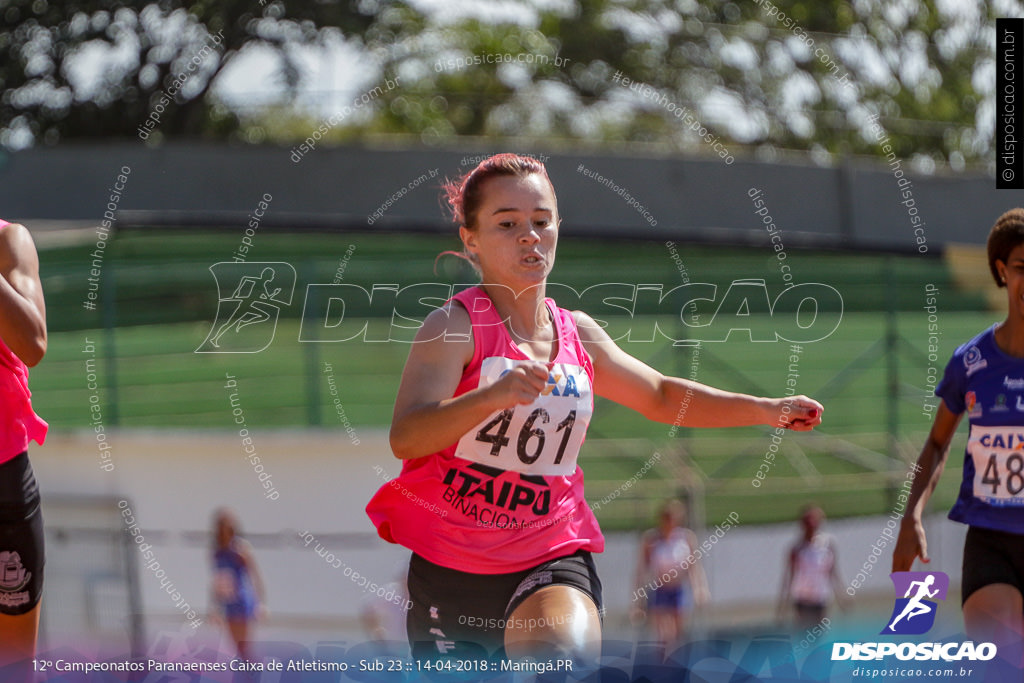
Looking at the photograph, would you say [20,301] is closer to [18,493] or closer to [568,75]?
[18,493]

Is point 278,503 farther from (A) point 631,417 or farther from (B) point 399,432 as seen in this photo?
(B) point 399,432

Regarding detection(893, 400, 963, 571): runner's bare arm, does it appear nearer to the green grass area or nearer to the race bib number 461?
the race bib number 461

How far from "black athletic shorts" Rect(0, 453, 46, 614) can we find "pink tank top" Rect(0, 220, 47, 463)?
36 millimetres

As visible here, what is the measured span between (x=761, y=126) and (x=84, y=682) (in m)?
11.6

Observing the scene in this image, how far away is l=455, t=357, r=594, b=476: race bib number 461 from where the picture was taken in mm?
2854

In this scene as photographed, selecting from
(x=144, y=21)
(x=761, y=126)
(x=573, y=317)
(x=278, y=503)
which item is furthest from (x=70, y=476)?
(x=761, y=126)

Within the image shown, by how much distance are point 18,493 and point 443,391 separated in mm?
1230

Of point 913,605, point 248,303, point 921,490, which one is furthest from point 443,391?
point 248,303

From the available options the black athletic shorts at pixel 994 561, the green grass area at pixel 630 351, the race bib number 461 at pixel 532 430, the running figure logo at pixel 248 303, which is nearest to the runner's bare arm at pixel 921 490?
the black athletic shorts at pixel 994 561

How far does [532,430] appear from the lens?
2.86 meters

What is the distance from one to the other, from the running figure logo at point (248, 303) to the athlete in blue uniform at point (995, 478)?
743 cm

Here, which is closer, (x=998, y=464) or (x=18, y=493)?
(x=18, y=493)

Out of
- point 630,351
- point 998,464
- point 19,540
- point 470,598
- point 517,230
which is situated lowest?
point 470,598

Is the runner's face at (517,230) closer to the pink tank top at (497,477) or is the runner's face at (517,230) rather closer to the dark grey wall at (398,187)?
the pink tank top at (497,477)
